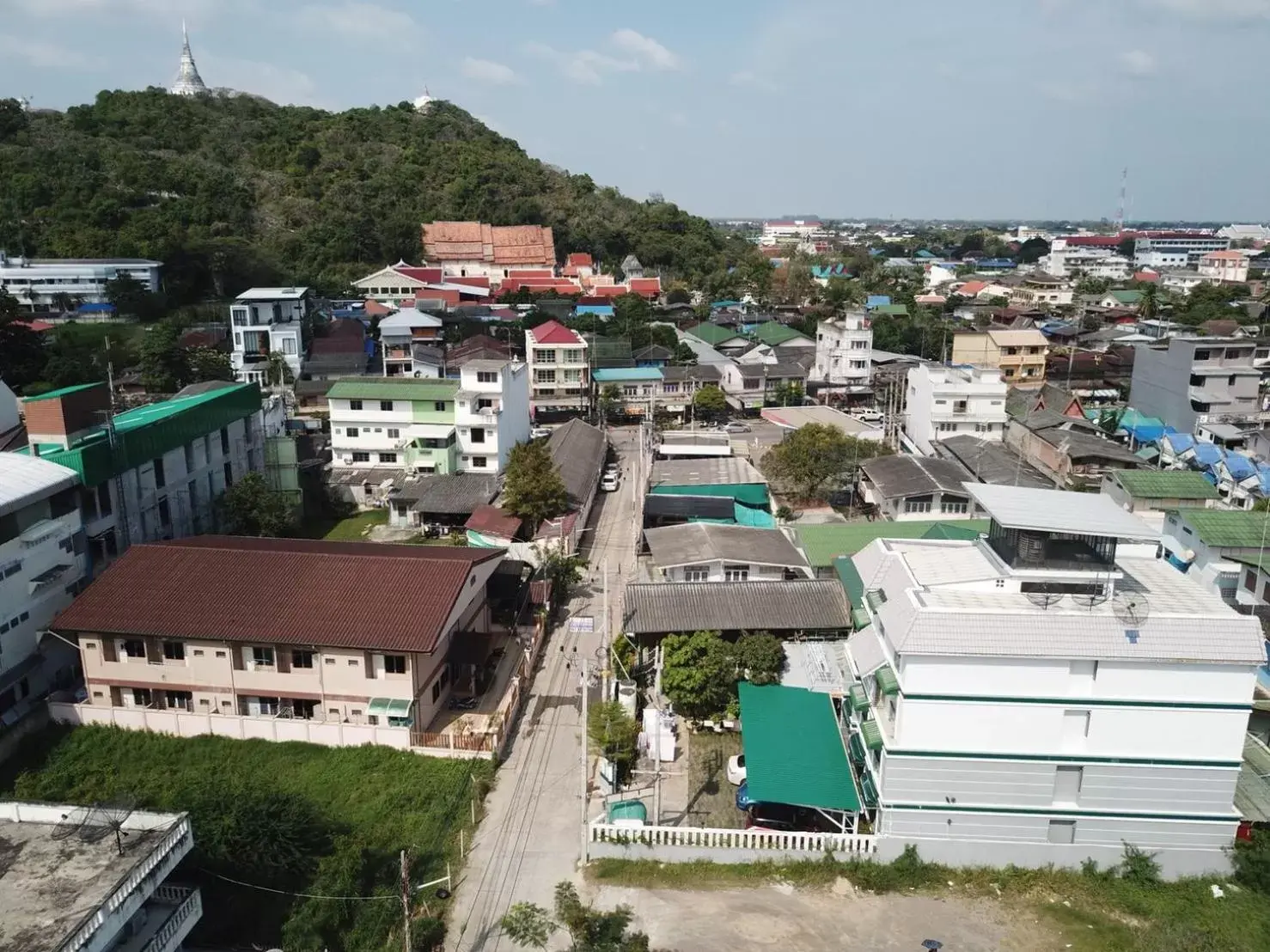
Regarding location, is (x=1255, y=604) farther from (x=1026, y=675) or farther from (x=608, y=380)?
(x=608, y=380)

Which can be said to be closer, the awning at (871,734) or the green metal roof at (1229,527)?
the awning at (871,734)

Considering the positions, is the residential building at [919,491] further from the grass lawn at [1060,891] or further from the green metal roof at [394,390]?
the green metal roof at [394,390]

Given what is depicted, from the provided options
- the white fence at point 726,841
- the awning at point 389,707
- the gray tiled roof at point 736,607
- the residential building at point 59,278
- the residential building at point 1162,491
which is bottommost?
the white fence at point 726,841

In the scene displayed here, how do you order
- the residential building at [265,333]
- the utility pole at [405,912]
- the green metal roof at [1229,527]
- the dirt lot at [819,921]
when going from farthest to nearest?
1. the residential building at [265,333]
2. the green metal roof at [1229,527]
3. the dirt lot at [819,921]
4. the utility pole at [405,912]

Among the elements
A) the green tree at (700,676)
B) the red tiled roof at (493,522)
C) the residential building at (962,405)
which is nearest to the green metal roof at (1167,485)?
the residential building at (962,405)

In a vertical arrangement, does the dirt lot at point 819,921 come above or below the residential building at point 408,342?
below

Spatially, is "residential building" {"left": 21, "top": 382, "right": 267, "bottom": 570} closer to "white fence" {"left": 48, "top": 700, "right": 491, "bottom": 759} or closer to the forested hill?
"white fence" {"left": 48, "top": 700, "right": 491, "bottom": 759}

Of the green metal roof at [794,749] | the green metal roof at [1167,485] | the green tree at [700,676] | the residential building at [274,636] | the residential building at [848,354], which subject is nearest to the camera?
the green metal roof at [794,749]
